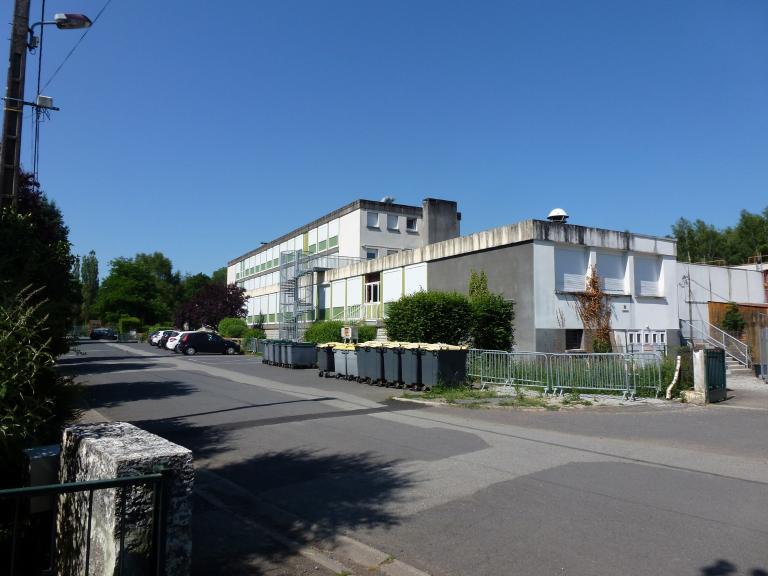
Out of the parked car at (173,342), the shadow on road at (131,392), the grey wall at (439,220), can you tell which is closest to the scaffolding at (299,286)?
the parked car at (173,342)

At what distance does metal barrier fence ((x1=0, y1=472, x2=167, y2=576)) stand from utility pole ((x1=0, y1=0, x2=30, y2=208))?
7.29 metres

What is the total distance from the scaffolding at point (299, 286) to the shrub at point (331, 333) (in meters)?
10.3

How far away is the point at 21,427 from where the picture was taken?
4.52 metres

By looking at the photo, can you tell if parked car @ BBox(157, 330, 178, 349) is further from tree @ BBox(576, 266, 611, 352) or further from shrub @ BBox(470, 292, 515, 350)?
tree @ BBox(576, 266, 611, 352)

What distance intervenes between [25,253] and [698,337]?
28.9 m

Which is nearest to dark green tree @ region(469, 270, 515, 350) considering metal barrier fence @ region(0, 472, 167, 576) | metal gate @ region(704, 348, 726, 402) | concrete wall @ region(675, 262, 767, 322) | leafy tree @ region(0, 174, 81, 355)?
metal gate @ region(704, 348, 726, 402)

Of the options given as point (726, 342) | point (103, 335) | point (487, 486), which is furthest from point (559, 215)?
point (103, 335)

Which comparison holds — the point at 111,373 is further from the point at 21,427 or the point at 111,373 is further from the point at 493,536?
the point at 493,536

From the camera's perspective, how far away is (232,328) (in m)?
51.7

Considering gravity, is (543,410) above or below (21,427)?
below

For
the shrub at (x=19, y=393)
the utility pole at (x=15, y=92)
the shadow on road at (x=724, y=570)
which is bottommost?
the shadow on road at (x=724, y=570)

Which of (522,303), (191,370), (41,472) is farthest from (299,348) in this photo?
(41,472)

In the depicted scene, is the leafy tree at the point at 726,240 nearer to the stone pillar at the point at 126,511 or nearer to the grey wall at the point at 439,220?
the grey wall at the point at 439,220

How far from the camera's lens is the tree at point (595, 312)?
22.7 metres
